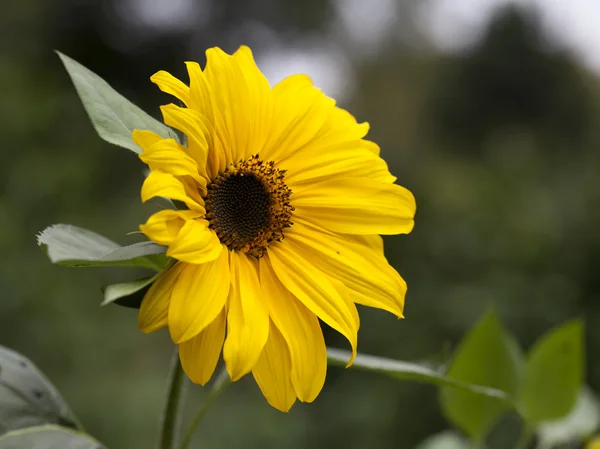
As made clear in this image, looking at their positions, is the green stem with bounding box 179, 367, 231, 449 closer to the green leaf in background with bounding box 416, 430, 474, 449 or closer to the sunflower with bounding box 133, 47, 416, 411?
the sunflower with bounding box 133, 47, 416, 411

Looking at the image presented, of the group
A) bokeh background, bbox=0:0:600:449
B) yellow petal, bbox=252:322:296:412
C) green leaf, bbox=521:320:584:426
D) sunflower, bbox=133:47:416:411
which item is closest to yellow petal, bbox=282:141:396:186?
sunflower, bbox=133:47:416:411

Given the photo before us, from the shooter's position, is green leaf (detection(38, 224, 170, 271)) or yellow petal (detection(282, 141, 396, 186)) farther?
yellow petal (detection(282, 141, 396, 186))

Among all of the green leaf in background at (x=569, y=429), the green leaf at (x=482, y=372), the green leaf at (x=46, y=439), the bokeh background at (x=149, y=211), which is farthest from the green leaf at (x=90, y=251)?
the bokeh background at (x=149, y=211)

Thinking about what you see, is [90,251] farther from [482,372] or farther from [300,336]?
[482,372]

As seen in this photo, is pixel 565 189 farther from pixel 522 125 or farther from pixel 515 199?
pixel 522 125

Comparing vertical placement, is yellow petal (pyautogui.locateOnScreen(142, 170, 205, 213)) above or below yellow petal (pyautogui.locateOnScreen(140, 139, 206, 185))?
below

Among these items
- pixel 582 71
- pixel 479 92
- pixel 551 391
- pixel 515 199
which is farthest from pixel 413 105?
pixel 551 391

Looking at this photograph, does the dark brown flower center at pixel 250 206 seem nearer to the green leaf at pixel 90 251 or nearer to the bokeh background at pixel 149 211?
the green leaf at pixel 90 251
